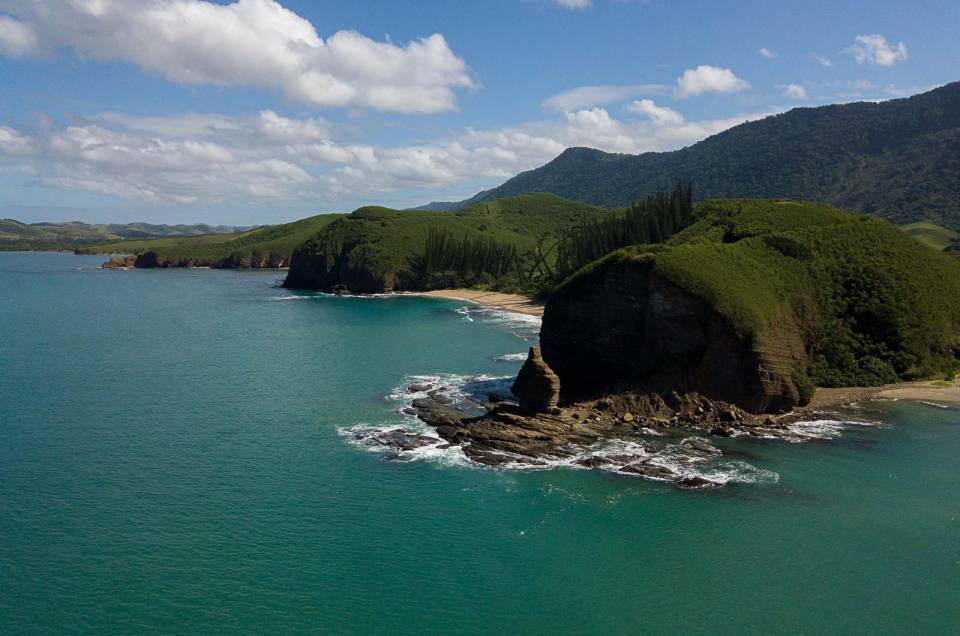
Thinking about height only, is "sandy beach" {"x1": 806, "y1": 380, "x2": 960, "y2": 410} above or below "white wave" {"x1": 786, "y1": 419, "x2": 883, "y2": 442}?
above

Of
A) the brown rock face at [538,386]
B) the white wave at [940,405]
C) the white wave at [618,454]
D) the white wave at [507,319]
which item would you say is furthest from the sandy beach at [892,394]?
the white wave at [507,319]

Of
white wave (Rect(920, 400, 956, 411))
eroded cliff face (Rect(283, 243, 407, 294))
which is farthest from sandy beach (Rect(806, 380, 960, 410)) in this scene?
eroded cliff face (Rect(283, 243, 407, 294))

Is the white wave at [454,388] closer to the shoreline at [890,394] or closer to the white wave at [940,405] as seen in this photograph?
the shoreline at [890,394]

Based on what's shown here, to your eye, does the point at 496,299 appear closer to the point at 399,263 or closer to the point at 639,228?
the point at 399,263

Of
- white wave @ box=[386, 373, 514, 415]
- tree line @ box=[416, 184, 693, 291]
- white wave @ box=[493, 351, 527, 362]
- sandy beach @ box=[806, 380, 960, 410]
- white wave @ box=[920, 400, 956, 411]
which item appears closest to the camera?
white wave @ box=[920, 400, 956, 411]

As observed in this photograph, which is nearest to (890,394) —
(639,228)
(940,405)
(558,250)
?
(940,405)

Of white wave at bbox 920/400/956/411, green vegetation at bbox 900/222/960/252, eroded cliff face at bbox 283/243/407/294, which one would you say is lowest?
white wave at bbox 920/400/956/411

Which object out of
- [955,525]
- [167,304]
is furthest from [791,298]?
[167,304]

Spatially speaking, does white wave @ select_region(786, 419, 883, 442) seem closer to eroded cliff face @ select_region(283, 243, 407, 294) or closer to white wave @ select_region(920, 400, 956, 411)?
white wave @ select_region(920, 400, 956, 411)

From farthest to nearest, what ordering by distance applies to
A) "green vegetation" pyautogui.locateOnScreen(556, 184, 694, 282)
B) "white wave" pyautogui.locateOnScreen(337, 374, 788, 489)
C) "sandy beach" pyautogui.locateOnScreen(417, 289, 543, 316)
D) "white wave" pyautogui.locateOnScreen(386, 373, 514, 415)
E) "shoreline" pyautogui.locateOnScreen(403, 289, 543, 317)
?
"sandy beach" pyautogui.locateOnScreen(417, 289, 543, 316)
"shoreline" pyautogui.locateOnScreen(403, 289, 543, 317)
"green vegetation" pyautogui.locateOnScreen(556, 184, 694, 282)
"white wave" pyautogui.locateOnScreen(386, 373, 514, 415)
"white wave" pyautogui.locateOnScreen(337, 374, 788, 489)
